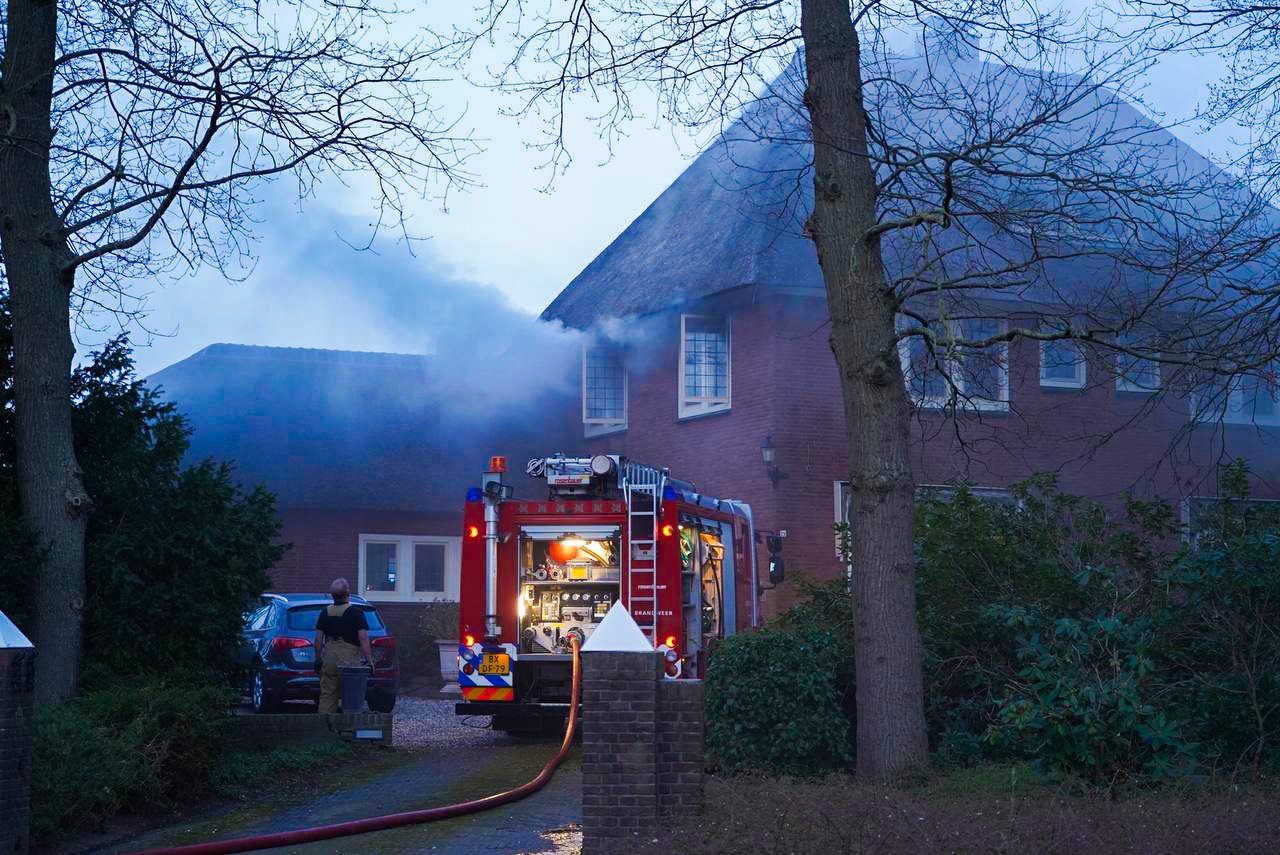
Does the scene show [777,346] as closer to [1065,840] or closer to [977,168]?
[977,168]

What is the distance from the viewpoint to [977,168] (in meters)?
9.45

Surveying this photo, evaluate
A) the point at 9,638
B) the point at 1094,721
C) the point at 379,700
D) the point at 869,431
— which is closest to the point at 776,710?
the point at 869,431

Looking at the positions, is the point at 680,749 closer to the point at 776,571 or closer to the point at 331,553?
the point at 776,571

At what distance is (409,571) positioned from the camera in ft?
89.2

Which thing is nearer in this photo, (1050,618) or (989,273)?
(989,273)

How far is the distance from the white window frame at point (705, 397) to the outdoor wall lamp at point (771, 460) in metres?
1.28

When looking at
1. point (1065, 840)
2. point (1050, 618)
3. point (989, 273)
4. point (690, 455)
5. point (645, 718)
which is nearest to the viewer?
point (1065, 840)

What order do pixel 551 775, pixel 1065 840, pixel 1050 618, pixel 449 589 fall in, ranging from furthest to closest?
pixel 449 589 → pixel 551 775 → pixel 1050 618 → pixel 1065 840

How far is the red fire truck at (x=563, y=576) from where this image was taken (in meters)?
13.7

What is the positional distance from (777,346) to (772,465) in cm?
174

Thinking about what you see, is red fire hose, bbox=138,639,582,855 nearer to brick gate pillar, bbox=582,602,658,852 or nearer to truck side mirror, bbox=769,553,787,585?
brick gate pillar, bbox=582,602,658,852

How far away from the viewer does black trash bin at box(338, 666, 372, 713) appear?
1308 centimetres

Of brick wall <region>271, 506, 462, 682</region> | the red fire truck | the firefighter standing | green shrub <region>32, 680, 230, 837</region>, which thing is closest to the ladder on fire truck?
the red fire truck

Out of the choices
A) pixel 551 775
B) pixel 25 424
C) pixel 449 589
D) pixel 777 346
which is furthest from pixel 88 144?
pixel 449 589
